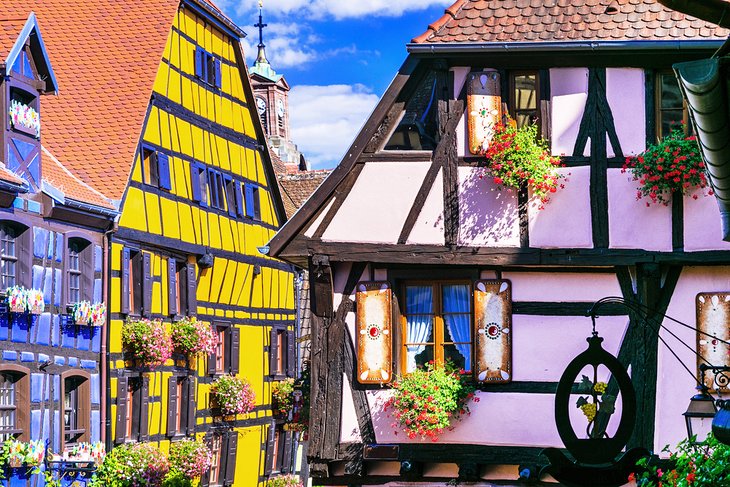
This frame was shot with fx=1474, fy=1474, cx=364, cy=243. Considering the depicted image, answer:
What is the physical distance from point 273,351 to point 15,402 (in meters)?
11.6

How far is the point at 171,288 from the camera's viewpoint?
90.9 feet

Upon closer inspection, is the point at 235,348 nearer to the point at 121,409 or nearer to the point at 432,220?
the point at 121,409

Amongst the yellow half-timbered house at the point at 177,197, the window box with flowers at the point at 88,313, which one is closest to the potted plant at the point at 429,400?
the window box with flowers at the point at 88,313

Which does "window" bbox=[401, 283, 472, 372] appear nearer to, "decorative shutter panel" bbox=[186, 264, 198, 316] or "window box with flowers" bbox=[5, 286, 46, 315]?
"window box with flowers" bbox=[5, 286, 46, 315]

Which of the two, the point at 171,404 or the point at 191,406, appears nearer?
the point at 171,404

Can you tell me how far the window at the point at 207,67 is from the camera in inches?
1155

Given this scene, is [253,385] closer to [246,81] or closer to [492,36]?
[246,81]

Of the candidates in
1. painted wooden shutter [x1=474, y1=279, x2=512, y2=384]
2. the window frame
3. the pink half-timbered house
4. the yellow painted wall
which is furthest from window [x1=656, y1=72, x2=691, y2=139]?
the yellow painted wall

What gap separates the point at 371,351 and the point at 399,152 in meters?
2.28

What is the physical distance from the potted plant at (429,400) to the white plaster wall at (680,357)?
2029 mm

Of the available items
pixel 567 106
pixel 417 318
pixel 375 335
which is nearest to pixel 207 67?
pixel 417 318

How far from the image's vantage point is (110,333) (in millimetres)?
24891

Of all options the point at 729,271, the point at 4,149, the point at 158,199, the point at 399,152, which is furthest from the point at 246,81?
the point at 729,271

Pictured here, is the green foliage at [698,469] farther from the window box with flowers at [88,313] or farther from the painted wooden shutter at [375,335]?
the window box with flowers at [88,313]
